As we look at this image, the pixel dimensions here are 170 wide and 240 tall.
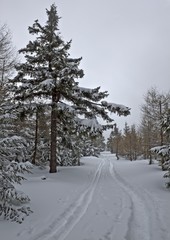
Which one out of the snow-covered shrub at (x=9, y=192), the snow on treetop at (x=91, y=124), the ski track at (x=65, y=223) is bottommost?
the ski track at (x=65, y=223)

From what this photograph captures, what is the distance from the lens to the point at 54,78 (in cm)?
1560

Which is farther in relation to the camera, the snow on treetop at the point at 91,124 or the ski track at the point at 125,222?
the snow on treetop at the point at 91,124

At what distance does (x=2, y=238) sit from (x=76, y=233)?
1.59 m

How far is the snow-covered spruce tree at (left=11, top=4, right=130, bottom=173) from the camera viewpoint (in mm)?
16016

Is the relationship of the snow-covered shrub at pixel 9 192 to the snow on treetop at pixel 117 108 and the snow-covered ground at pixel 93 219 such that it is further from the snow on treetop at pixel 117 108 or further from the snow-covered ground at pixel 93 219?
the snow on treetop at pixel 117 108

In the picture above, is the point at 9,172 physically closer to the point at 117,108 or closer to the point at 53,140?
the point at 53,140

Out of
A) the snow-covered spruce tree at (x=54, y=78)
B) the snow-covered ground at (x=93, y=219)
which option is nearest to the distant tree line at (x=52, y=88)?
the snow-covered spruce tree at (x=54, y=78)

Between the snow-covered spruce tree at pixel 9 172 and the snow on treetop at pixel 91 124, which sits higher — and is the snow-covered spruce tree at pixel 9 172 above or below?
below

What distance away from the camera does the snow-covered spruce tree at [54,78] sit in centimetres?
1602

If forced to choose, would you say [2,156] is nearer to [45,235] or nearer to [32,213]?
[32,213]

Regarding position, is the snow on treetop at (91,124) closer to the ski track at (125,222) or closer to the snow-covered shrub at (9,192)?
the ski track at (125,222)

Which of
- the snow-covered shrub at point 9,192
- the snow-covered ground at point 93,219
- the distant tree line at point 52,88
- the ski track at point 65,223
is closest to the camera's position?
the ski track at point 65,223

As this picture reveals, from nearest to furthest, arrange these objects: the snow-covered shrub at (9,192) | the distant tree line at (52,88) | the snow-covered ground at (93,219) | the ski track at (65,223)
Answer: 1. the ski track at (65,223)
2. the snow-covered ground at (93,219)
3. the snow-covered shrub at (9,192)
4. the distant tree line at (52,88)

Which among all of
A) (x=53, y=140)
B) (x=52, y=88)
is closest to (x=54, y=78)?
(x=52, y=88)
